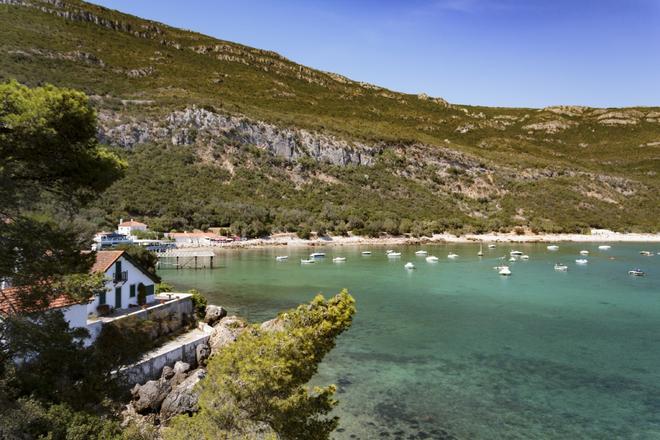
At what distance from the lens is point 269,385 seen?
8.17 m

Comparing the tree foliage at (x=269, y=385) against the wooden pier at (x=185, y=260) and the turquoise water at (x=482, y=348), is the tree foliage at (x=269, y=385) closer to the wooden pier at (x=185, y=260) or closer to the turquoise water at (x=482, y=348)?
the turquoise water at (x=482, y=348)

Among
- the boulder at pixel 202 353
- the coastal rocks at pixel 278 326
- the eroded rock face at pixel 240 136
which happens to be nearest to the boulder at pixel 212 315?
the coastal rocks at pixel 278 326

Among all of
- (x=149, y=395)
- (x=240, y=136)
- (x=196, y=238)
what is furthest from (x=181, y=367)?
(x=240, y=136)

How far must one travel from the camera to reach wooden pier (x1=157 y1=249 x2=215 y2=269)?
56.3 meters

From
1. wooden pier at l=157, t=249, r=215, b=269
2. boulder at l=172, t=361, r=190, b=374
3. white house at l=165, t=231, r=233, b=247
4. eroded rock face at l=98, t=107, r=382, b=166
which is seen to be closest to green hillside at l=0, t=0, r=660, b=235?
eroded rock face at l=98, t=107, r=382, b=166

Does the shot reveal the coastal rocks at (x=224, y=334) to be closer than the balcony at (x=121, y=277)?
Yes

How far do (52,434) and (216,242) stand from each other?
71706 mm

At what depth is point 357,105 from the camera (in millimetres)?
158750

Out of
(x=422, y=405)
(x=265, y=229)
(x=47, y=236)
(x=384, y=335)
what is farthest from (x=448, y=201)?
(x=47, y=236)

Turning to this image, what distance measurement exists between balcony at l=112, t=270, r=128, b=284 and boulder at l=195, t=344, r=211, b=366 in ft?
15.8

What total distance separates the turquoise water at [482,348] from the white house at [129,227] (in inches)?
815

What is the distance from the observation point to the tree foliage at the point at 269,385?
26.9 ft

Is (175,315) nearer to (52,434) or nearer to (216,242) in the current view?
(52,434)

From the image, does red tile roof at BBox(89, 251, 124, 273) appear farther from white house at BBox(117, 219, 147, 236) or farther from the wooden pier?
white house at BBox(117, 219, 147, 236)
